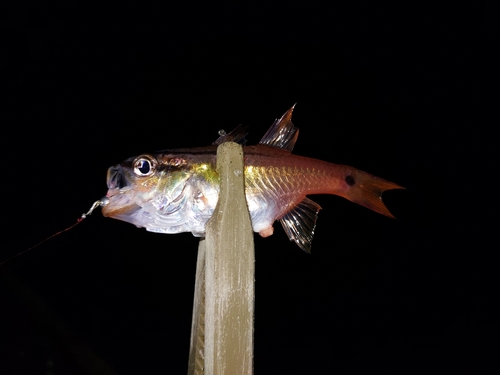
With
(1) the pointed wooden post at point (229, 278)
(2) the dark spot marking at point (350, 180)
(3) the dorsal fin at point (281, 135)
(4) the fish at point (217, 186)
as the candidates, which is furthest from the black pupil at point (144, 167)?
(2) the dark spot marking at point (350, 180)

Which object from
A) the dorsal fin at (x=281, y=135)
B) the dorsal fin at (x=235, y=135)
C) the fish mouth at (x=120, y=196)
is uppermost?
the dorsal fin at (x=281, y=135)

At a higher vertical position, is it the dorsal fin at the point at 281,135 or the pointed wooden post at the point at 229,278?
the dorsal fin at the point at 281,135

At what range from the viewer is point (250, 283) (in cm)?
82

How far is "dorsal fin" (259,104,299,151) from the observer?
3.53ft

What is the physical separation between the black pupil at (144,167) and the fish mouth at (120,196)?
4cm

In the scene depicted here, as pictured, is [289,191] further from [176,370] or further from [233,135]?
[176,370]

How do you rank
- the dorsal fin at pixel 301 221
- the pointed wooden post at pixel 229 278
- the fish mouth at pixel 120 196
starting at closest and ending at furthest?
the pointed wooden post at pixel 229 278
the fish mouth at pixel 120 196
the dorsal fin at pixel 301 221

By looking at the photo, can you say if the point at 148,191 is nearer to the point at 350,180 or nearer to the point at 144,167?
the point at 144,167

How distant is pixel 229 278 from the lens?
804mm

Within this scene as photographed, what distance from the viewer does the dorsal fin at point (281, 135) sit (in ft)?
3.53

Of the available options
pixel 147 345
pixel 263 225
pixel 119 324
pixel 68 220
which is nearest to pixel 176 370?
pixel 147 345

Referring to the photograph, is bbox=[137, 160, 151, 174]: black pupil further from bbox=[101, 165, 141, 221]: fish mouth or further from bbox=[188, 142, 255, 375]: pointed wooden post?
bbox=[188, 142, 255, 375]: pointed wooden post

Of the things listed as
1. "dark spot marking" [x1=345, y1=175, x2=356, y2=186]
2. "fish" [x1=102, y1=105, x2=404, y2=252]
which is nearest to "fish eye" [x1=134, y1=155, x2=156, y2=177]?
"fish" [x1=102, y1=105, x2=404, y2=252]

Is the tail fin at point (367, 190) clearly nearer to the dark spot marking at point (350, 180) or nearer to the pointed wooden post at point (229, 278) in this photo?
the dark spot marking at point (350, 180)
